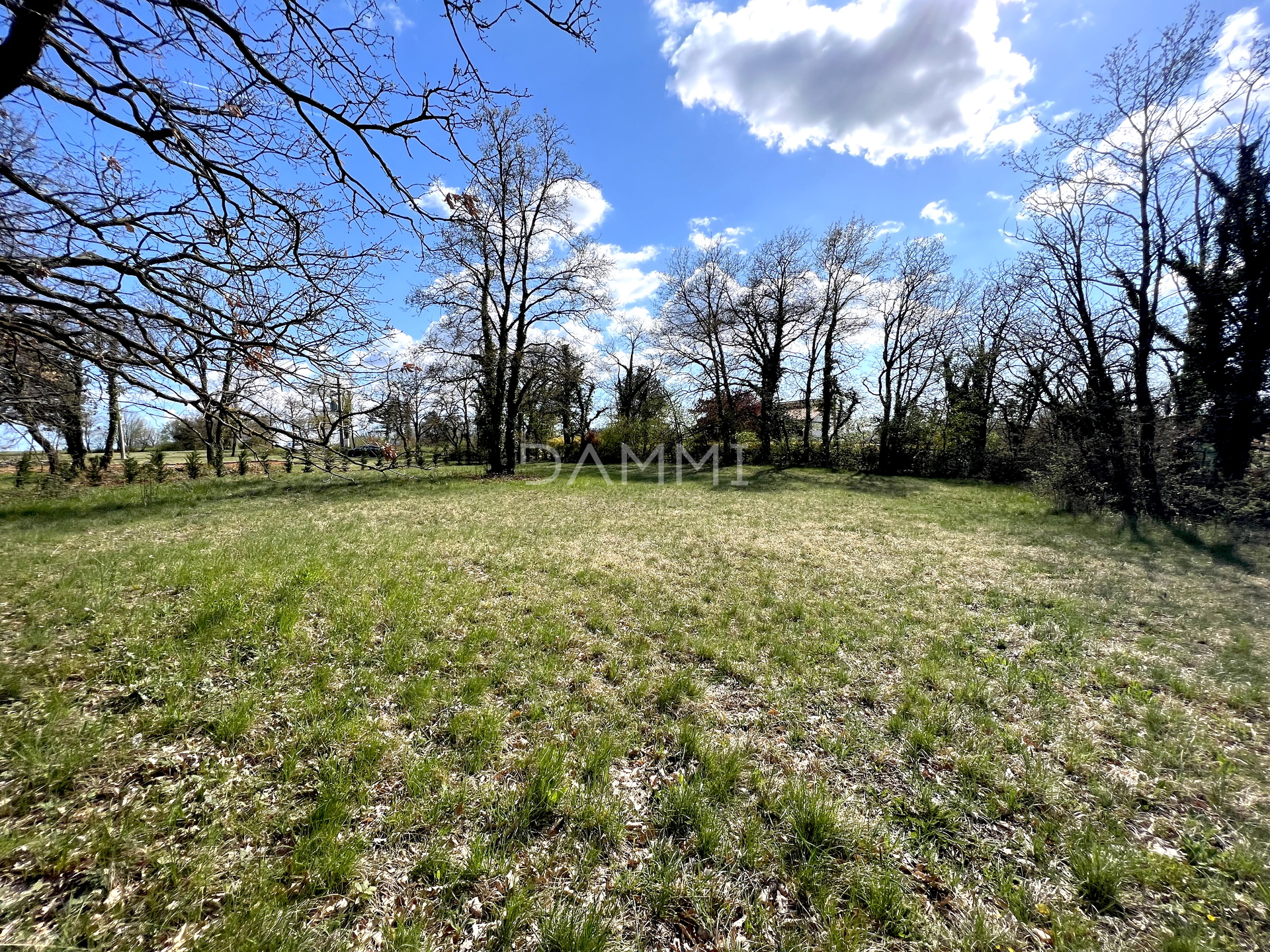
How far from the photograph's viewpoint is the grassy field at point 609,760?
1.95 meters

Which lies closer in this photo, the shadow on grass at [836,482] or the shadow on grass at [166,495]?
the shadow on grass at [166,495]

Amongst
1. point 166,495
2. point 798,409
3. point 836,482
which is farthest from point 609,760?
point 798,409

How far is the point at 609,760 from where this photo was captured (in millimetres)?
2912

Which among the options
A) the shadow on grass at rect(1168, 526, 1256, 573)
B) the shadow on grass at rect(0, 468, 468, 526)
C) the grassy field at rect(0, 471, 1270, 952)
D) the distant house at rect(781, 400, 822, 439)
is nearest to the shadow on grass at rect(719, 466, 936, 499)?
the distant house at rect(781, 400, 822, 439)

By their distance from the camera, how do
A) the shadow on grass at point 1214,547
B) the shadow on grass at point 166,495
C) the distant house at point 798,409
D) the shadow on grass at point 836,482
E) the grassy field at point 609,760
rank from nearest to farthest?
1. the grassy field at point 609,760
2. the shadow on grass at point 1214,547
3. the shadow on grass at point 166,495
4. the shadow on grass at point 836,482
5. the distant house at point 798,409

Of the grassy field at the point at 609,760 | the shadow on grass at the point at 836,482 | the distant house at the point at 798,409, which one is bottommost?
the grassy field at the point at 609,760

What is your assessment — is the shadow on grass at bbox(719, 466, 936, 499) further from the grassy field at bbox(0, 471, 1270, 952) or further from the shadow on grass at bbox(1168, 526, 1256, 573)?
the grassy field at bbox(0, 471, 1270, 952)

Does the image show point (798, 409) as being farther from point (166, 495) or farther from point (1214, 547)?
point (166, 495)

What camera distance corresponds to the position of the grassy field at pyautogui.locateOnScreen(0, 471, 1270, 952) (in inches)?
76.6

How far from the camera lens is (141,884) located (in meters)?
1.87

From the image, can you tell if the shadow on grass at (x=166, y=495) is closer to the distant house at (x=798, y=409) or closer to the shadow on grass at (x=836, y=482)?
the shadow on grass at (x=836, y=482)

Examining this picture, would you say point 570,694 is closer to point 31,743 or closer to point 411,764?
point 411,764

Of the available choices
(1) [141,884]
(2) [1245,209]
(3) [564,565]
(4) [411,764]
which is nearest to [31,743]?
(1) [141,884]

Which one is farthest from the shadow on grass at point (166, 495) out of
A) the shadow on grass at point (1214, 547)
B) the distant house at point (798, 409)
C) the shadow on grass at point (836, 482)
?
the distant house at point (798, 409)
